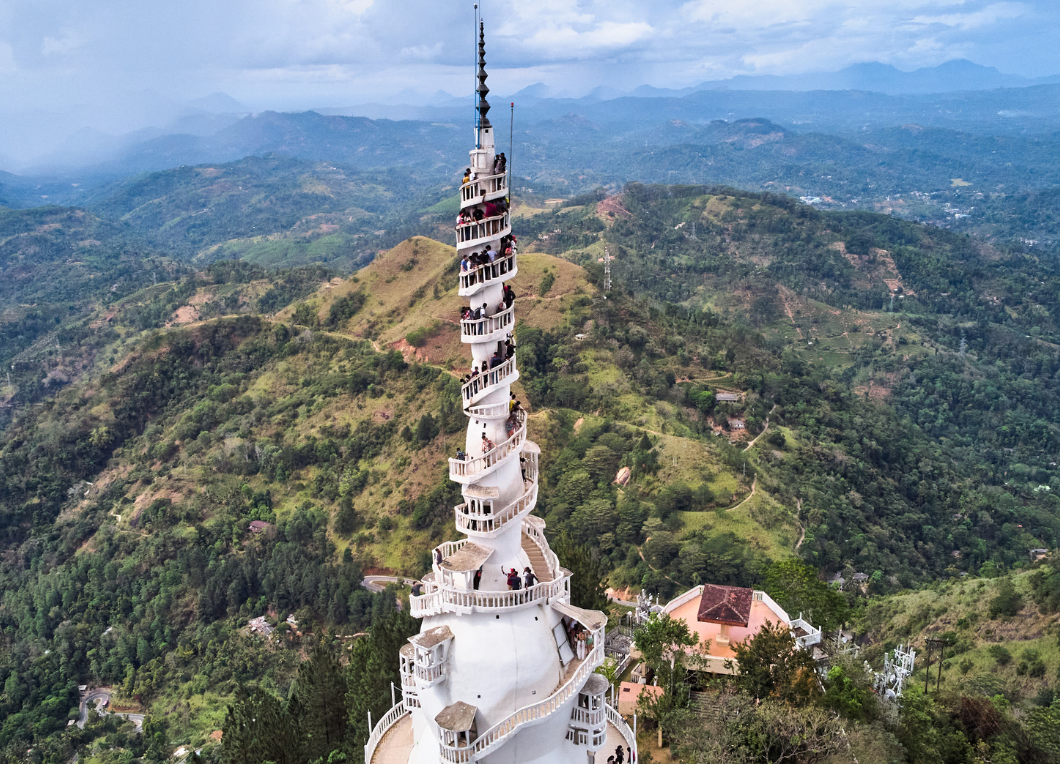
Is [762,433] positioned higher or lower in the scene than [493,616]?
lower

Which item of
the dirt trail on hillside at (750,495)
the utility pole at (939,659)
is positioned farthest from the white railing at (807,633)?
the dirt trail on hillside at (750,495)

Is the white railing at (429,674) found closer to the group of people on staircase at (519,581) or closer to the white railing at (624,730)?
the group of people on staircase at (519,581)

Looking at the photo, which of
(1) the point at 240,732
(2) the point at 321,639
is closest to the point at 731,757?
(1) the point at 240,732

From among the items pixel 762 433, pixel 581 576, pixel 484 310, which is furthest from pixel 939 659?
pixel 762 433

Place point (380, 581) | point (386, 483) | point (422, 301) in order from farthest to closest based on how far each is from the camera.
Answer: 1. point (422, 301)
2. point (386, 483)
3. point (380, 581)

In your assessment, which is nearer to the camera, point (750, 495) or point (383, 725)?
point (383, 725)

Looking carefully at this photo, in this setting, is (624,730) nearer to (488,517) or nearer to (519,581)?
(519,581)
